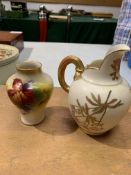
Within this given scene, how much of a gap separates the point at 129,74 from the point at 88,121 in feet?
1.74

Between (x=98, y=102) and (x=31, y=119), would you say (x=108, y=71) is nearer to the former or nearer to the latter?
(x=98, y=102)

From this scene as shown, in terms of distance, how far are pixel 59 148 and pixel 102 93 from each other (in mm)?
149

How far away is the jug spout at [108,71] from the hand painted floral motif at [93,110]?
3cm

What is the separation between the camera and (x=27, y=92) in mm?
403

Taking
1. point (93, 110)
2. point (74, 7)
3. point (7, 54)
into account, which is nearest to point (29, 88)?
point (93, 110)

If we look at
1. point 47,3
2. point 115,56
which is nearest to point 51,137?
point 115,56

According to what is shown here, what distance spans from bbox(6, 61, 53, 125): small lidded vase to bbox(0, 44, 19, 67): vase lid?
277 millimetres


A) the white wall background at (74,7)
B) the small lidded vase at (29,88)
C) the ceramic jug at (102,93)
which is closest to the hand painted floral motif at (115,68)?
the ceramic jug at (102,93)

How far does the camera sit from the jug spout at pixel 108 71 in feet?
1.21

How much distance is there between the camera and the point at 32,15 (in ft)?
6.40

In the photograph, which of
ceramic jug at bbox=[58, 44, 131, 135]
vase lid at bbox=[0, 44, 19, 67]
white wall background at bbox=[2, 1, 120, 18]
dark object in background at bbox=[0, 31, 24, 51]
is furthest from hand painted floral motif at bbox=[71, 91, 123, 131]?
white wall background at bbox=[2, 1, 120, 18]

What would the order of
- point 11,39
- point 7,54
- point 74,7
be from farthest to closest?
point 74,7
point 11,39
point 7,54

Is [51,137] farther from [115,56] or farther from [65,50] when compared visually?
[65,50]

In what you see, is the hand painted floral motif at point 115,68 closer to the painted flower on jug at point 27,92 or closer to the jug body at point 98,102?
the jug body at point 98,102
